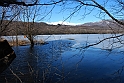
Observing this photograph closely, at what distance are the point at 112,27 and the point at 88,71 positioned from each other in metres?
5.28

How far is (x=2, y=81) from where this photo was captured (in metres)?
7.29

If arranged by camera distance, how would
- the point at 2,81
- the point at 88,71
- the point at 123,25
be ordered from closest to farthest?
the point at 123,25 → the point at 2,81 → the point at 88,71

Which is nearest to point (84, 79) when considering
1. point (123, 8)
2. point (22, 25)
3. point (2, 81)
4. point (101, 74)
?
point (101, 74)

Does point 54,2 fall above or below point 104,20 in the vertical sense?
above

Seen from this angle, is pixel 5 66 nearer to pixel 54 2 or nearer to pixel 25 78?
pixel 25 78

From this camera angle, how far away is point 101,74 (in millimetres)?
8336

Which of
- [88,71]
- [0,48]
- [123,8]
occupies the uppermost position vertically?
[123,8]

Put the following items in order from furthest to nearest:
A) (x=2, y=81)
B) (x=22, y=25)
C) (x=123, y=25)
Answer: (x=22, y=25) < (x=2, y=81) < (x=123, y=25)

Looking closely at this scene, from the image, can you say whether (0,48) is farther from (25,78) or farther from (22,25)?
(22,25)

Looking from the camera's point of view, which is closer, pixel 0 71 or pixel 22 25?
pixel 0 71

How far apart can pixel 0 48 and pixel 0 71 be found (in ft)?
4.88

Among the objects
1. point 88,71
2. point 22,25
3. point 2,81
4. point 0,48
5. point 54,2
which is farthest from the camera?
point 22,25

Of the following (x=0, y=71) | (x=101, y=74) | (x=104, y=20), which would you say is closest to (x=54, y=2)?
(x=104, y=20)

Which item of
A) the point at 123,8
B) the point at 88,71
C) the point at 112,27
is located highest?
the point at 123,8
